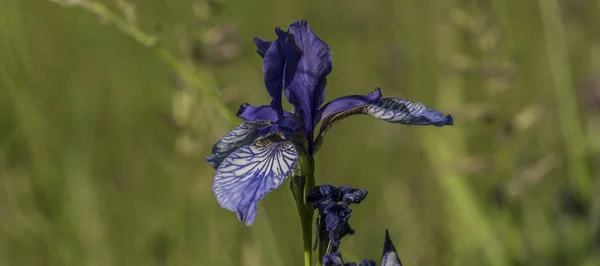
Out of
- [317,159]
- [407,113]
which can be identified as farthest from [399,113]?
[317,159]

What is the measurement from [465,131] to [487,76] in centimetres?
68

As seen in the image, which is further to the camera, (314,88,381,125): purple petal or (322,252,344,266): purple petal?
(314,88,381,125): purple petal

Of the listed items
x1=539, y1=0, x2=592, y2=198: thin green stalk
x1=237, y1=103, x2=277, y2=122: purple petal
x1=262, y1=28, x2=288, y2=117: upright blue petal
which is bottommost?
x1=237, y1=103, x2=277, y2=122: purple petal

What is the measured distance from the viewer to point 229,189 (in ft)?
2.86

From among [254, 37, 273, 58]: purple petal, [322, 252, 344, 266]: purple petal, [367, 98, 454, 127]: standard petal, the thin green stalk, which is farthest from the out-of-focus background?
[322, 252, 344, 266]: purple petal

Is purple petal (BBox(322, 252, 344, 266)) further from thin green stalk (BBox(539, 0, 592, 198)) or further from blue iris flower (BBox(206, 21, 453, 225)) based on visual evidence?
thin green stalk (BBox(539, 0, 592, 198))

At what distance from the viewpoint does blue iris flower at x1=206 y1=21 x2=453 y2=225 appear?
0.90 m

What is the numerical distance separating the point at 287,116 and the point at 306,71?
0.27 ft

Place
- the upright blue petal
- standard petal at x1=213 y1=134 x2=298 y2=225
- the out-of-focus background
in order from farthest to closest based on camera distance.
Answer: the out-of-focus background < the upright blue petal < standard petal at x1=213 y1=134 x2=298 y2=225

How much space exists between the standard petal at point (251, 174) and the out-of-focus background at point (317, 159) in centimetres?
54

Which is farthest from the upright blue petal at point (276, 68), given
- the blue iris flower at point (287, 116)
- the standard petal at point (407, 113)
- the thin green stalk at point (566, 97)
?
the thin green stalk at point (566, 97)

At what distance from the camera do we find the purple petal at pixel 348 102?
0.98 meters

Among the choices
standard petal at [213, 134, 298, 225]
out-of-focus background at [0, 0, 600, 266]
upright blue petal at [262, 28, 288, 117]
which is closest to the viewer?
standard petal at [213, 134, 298, 225]

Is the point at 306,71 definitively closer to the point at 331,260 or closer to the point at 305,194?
the point at 305,194
